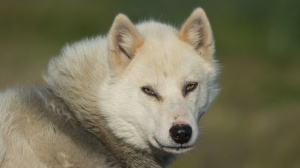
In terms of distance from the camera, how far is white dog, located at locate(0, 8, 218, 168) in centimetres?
991

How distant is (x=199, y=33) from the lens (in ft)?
35.0

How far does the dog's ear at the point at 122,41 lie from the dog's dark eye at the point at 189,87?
2.14 feet

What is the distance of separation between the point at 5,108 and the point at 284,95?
13.1 m

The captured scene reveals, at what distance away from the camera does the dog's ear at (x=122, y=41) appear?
10.3m

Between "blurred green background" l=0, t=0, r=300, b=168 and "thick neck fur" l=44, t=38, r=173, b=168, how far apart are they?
7.73 meters

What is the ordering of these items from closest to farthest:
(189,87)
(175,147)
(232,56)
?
1. (175,147)
2. (189,87)
3. (232,56)

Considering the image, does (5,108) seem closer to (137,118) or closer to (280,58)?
(137,118)

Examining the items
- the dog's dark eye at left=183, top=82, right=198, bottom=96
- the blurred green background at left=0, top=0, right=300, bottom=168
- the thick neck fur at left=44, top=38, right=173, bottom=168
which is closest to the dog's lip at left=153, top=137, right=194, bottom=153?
the thick neck fur at left=44, top=38, right=173, bottom=168

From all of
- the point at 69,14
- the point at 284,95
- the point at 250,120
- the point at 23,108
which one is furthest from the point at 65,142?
the point at 69,14

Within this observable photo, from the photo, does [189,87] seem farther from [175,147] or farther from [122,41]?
[122,41]

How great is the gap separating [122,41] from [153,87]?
61cm

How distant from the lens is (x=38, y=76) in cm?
2214

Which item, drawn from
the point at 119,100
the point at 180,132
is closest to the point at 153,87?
the point at 119,100

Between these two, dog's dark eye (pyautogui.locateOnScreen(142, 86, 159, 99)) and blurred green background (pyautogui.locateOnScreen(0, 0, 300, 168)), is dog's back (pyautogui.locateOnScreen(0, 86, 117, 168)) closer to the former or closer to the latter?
dog's dark eye (pyautogui.locateOnScreen(142, 86, 159, 99))
